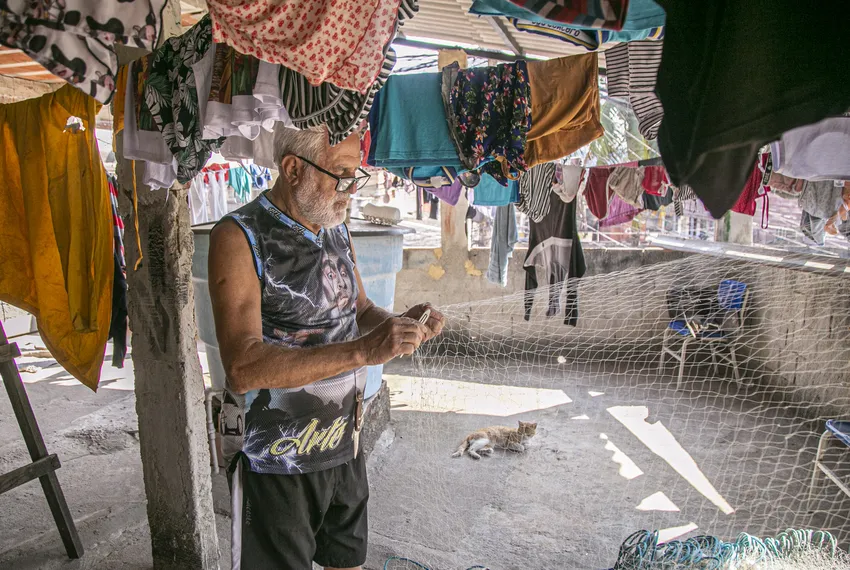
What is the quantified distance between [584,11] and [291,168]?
42.6 inches

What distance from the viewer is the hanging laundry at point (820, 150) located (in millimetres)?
2256

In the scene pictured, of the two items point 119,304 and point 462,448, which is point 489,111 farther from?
point 462,448

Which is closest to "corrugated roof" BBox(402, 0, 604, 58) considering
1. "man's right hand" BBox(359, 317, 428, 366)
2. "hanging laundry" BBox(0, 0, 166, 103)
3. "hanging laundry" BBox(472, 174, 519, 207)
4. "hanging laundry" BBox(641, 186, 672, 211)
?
"hanging laundry" BBox(472, 174, 519, 207)

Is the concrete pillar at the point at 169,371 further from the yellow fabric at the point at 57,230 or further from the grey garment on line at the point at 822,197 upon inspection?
the grey garment on line at the point at 822,197

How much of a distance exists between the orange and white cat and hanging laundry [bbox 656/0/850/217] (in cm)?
395

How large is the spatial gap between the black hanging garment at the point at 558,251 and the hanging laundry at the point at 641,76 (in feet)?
10.7

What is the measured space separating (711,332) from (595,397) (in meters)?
1.41

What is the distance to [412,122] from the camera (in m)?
2.27

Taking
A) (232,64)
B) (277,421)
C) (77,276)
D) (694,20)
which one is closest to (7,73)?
(77,276)

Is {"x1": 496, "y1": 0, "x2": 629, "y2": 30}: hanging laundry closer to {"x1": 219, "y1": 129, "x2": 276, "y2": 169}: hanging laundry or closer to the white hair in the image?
the white hair

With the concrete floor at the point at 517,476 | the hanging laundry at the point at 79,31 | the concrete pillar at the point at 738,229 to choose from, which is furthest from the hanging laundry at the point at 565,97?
the concrete pillar at the point at 738,229

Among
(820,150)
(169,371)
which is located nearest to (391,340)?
(169,371)

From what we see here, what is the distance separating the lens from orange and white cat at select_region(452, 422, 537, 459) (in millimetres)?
4688

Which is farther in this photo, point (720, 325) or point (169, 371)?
point (720, 325)
